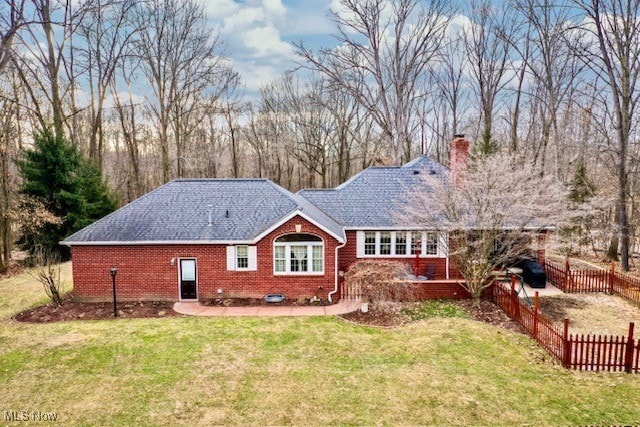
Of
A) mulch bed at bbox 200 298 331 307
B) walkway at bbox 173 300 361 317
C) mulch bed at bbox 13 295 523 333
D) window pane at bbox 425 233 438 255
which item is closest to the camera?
mulch bed at bbox 13 295 523 333

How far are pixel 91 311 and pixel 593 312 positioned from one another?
2002cm

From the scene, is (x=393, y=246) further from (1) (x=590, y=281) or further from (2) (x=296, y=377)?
(2) (x=296, y=377)

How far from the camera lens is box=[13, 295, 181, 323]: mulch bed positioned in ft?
50.2

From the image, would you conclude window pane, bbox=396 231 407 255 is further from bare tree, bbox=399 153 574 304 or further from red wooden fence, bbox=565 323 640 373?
red wooden fence, bbox=565 323 640 373

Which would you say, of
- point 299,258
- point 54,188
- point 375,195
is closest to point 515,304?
point 299,258

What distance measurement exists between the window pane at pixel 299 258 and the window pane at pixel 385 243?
448 cm

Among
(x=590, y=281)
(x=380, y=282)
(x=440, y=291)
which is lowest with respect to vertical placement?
(x=440, y=291)

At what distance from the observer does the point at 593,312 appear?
15078 millimetres

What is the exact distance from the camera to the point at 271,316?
49.9 ft

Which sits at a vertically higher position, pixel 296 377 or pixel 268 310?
pixel 268 310

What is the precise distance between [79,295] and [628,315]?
2243 cm

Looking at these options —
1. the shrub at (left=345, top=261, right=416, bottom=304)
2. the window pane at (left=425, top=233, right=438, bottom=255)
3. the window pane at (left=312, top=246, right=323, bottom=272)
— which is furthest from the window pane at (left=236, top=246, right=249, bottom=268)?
the window pane at (left=425, top=233, right=438, bottom=255)

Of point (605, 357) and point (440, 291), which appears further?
point (440, 291)

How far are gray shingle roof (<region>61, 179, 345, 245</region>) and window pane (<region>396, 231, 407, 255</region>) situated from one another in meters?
3.13
